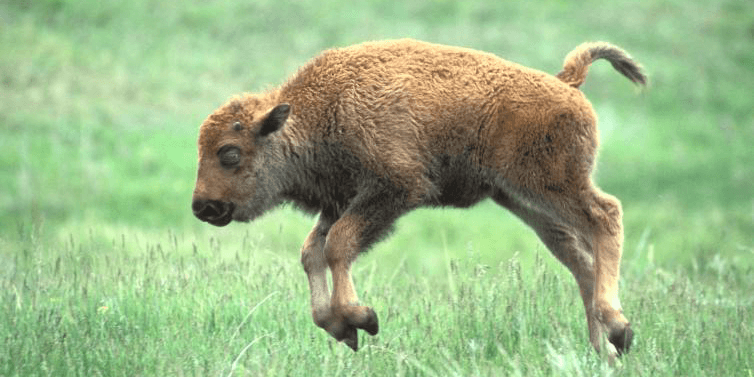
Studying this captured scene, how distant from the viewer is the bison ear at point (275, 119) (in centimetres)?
580

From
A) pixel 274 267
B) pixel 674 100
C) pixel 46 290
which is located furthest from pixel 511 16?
pixel 46 290

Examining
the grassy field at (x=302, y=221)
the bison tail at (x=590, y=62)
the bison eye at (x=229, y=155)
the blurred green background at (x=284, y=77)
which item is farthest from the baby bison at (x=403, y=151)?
the blurred green background at (x=284, y=77)

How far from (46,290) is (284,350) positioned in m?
1.67

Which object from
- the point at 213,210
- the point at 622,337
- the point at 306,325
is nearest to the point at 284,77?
the point at 306,325

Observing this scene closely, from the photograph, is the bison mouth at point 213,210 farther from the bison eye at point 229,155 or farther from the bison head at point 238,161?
the bison eye at point 229,155

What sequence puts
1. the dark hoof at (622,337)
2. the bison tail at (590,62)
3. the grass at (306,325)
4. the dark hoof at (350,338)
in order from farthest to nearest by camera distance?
the bison tail at (590,62) < the dark hoof at (350,338) < the dark hoof at (622,337) < the grass at (306,325)

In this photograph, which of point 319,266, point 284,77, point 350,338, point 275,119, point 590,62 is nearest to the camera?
point 350,338

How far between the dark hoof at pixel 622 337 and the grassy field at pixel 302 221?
0.40 ft

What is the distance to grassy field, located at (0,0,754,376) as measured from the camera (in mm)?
5625

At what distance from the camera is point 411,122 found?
→ 5.83m

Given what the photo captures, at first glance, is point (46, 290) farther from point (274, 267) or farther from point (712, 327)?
point (712, 327)

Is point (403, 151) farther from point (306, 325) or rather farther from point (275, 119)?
point (306, 325)

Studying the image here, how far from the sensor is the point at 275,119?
5.85m

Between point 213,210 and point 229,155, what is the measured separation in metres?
0.32
